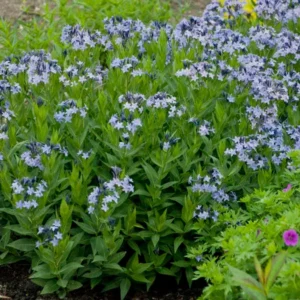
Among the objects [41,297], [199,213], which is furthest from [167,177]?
[41,297]

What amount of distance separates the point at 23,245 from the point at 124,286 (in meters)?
0.67

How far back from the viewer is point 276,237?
3299mm

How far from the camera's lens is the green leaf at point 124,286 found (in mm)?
Answer: 4234

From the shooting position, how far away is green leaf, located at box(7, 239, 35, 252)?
4.23 metres

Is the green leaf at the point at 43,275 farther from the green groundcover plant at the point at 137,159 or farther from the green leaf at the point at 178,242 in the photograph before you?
the green leaf at the point at 178,242

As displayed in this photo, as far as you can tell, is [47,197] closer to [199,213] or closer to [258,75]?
[199,213]

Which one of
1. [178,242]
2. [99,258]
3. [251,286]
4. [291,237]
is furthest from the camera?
[178,242]

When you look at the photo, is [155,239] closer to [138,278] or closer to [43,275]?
[138,278]

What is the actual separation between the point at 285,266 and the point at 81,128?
187cm

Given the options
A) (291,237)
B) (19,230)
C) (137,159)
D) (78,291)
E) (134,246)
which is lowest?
(78,291)

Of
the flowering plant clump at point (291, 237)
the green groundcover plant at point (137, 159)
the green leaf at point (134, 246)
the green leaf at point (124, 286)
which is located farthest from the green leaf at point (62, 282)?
the flowering plant clump at point (291, 237)

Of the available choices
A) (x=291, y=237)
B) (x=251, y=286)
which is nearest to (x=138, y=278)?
(x=291, y=237)

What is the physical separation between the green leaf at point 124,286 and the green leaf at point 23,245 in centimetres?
59

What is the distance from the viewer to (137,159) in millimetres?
4469
